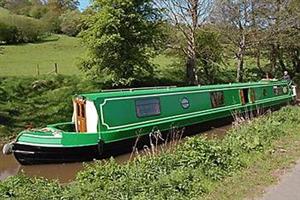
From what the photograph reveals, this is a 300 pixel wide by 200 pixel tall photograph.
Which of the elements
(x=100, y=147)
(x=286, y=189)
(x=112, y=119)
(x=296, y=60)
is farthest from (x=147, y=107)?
(x=296, y=60)

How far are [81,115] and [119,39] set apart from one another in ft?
24.6

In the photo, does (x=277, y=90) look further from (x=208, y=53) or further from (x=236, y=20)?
(x=236, y=20)

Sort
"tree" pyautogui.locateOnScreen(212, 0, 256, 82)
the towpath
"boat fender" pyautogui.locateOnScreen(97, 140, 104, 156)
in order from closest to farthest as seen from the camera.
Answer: the towpath
"boat fender" pyautogui.locateOnScreen(97, 140, 104, 156)
"tree" pyautogui.locateOnScreen(212, 0, 256, 82)

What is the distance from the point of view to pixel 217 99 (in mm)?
18031

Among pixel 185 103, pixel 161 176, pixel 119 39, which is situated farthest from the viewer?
pixel 119 39

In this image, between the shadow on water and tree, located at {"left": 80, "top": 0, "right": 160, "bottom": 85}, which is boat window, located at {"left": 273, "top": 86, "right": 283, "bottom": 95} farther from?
the shadow on water

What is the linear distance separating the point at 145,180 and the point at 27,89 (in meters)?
15.2

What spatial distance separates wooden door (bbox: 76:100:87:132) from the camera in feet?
44.8

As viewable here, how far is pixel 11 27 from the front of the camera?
34906mm

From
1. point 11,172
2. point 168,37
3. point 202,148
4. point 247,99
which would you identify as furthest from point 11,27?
point 202,148

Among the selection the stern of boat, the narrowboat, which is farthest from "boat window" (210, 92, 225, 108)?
the stern of boat

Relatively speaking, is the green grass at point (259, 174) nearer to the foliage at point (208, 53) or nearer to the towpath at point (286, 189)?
the towpath at point (286, 189)

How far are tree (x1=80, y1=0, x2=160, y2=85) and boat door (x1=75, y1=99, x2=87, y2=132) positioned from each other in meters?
6.88

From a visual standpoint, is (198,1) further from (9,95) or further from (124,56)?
(9,95)
